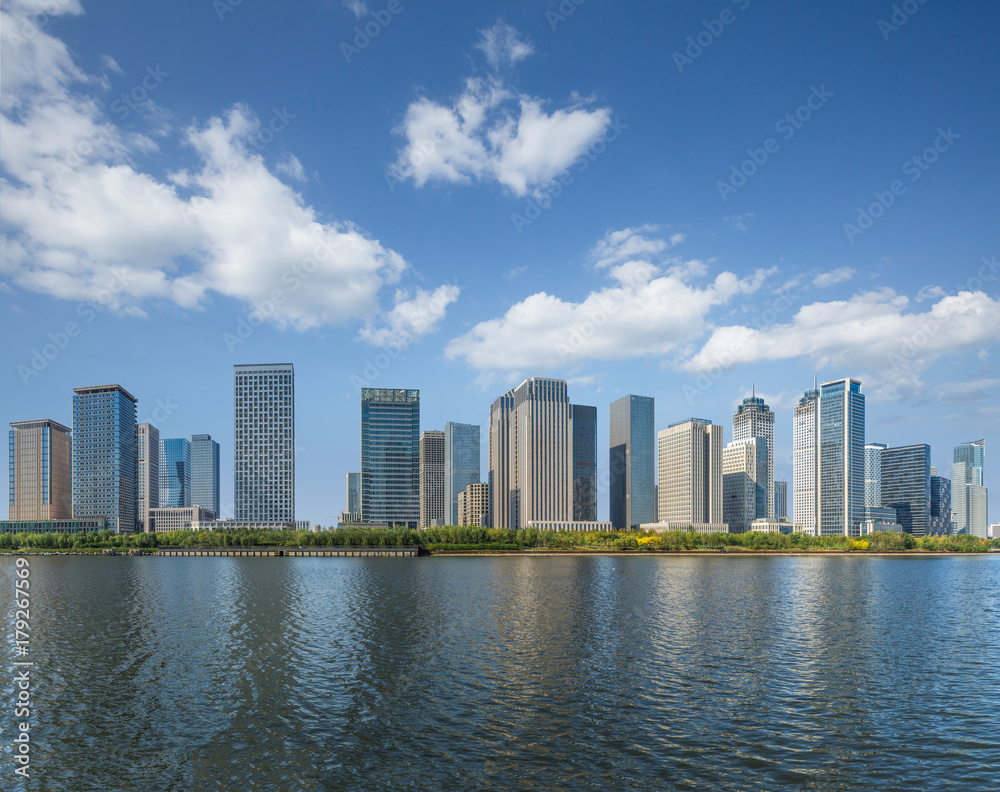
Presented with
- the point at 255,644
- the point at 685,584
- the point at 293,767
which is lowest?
the point at 685,584

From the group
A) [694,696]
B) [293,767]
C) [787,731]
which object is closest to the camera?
[293,767]

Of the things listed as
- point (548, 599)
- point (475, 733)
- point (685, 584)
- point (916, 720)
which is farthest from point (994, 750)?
point (685, 584)

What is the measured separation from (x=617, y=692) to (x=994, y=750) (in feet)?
68.8

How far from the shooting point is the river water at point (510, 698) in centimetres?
3181

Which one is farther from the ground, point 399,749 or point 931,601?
point 399,749

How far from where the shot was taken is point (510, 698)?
43.1 metres

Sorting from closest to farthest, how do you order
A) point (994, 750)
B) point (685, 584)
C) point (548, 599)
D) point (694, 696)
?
point (994, 750)
point (694, 696)
point (548, 599)
point (685, 584)

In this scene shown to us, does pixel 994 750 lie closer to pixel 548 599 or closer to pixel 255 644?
pixel 255 644

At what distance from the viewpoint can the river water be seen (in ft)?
104

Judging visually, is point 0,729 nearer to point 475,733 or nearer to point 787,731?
point 475,733

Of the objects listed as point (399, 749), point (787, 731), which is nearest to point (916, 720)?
point (787, 731)

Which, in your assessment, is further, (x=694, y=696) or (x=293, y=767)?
(x=694, y=696)

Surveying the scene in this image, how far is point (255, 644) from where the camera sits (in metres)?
60.7

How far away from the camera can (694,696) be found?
1697 inches
